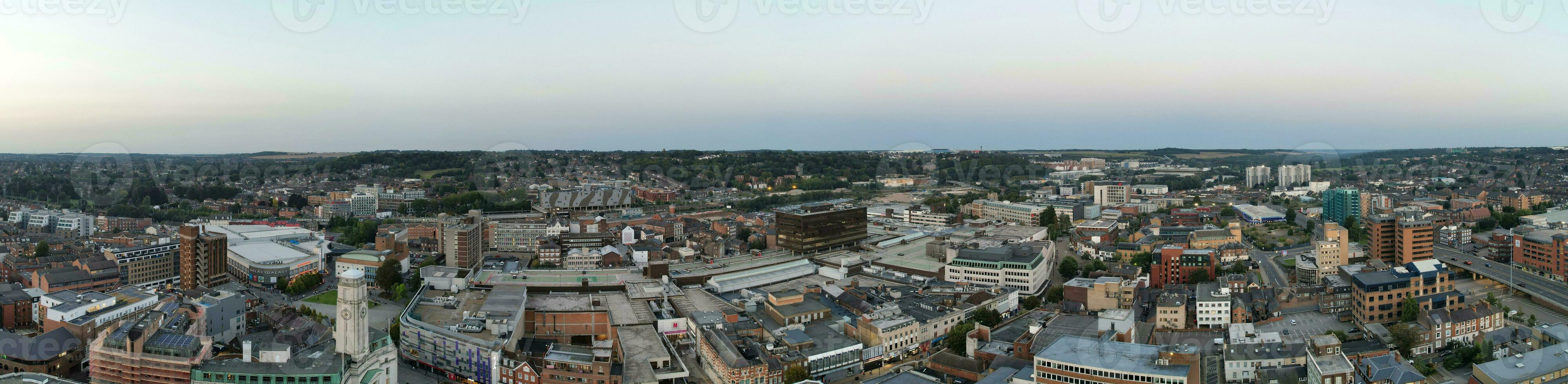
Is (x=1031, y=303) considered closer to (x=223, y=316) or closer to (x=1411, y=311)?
(x=1411, y=311)

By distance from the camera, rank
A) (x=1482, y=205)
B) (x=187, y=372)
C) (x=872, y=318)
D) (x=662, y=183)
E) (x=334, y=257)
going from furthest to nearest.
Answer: (x=662, y=183) < (x=1482, y=205) < (x=334, y=257) < (x=872, y=318) < (x=187, y=372)

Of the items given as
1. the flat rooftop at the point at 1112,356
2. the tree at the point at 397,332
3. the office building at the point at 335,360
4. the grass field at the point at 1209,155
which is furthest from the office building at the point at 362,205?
the grass field at the point at 1209,155

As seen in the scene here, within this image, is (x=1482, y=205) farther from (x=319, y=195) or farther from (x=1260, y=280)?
(x=319, y=195)

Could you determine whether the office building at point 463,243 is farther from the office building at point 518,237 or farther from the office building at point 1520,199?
the office building at point 1520,199

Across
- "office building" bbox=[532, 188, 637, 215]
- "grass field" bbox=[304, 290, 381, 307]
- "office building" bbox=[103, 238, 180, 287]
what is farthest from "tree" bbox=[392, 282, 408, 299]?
"office building" bbox=[532, 188, 637, 215]

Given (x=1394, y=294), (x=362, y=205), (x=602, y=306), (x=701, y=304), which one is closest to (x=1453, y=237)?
(x=1394, y=294)

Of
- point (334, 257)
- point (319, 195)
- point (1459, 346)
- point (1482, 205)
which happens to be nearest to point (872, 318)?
point (1459, 346)
